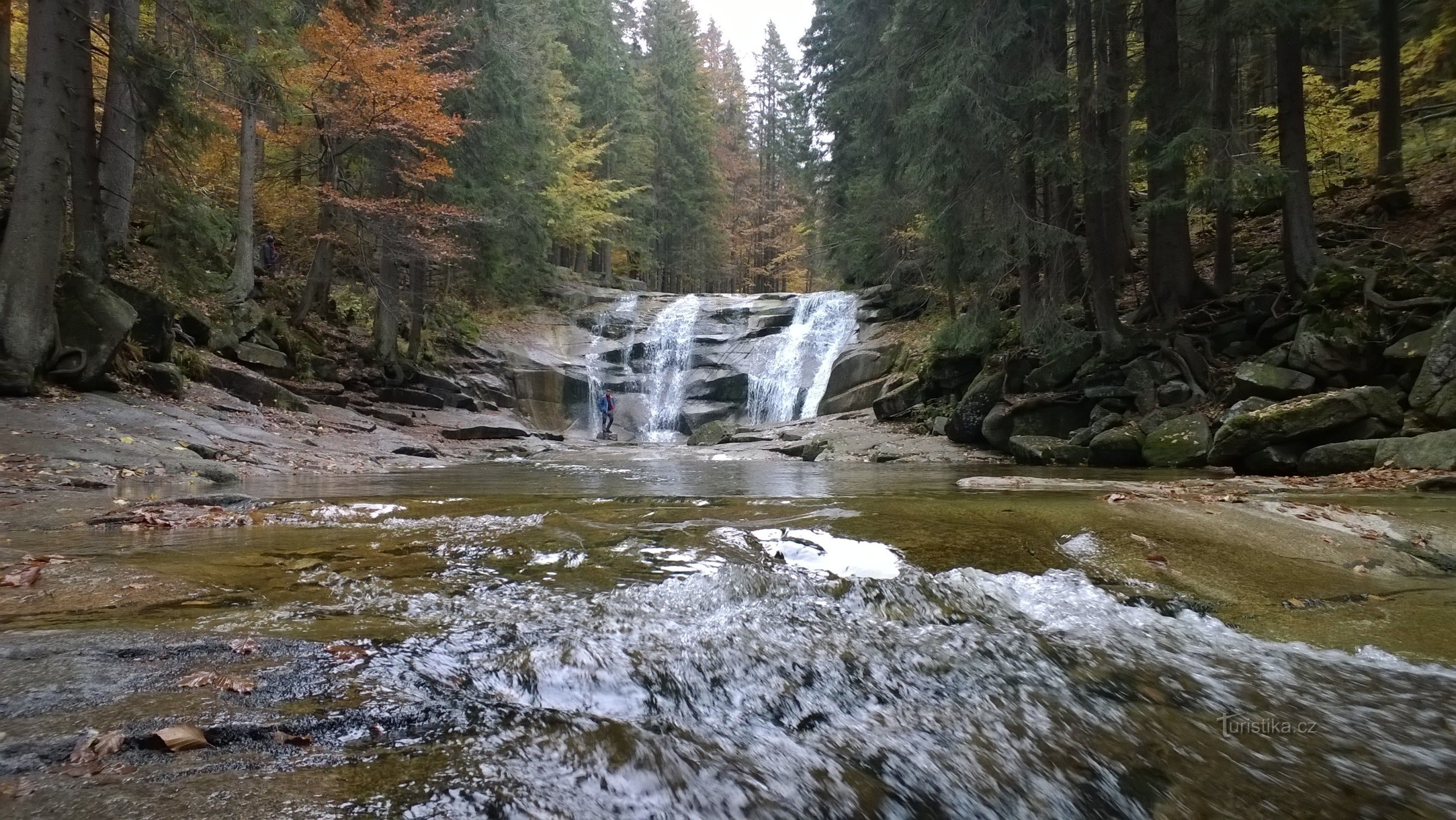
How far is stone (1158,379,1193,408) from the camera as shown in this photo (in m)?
10.7

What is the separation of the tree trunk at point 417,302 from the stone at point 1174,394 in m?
15.5

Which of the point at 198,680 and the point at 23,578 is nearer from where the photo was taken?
the point at 198,680

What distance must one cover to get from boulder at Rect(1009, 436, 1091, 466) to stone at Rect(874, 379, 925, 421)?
16.1 ft

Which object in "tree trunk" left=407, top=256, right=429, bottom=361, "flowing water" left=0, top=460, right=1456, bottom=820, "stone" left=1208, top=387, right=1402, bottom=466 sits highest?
"tree trunk" left=407, top=256, right=429, bottom=361

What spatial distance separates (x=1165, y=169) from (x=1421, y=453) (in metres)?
5.34

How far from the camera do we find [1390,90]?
12.0 metres

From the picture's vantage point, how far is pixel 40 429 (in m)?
7.50

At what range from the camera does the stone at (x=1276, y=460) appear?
8.29 m

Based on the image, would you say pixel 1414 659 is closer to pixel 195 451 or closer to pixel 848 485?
pixel 848 485

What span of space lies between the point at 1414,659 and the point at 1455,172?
1326cm

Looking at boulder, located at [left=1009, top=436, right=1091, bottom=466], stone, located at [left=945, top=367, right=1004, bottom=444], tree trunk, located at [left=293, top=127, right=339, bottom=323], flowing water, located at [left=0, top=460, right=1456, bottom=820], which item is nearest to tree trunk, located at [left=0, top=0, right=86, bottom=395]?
tree trunk, located at [left=293, top=127, right=339, bottom=323]

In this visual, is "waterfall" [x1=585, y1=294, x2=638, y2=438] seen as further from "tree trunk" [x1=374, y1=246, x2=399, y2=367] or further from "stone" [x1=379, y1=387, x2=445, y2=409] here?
"tree trunk" [x1=374, y1=246, x2=399, y2=367]

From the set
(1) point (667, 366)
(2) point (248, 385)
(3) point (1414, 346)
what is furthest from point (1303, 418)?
(1) point (667, 366)

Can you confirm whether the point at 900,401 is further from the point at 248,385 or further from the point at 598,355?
the point at 248,385
